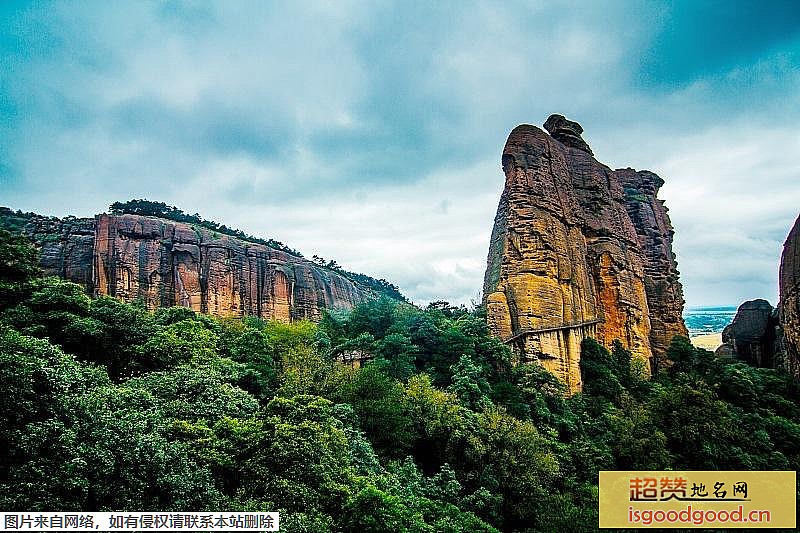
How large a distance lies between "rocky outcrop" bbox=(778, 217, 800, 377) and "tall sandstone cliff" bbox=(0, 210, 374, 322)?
27.2 meters

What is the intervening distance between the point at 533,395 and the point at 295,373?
920 cm

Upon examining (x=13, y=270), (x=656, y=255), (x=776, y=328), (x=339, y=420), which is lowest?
(x=339, y=420)

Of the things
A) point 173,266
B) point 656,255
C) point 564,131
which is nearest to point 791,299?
point 656,255

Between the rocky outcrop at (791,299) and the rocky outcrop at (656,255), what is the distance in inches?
248

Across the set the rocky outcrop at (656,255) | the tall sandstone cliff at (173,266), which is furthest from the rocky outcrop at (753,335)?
the tall sandstone cliff at (173,266)

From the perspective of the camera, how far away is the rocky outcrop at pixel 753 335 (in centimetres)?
3045

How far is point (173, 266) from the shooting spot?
2831 cm

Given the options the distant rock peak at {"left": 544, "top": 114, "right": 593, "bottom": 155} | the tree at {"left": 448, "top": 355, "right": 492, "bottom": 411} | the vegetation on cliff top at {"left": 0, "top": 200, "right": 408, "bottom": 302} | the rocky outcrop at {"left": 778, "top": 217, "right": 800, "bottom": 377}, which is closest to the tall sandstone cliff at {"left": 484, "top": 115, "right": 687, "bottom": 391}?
the distant rock peak at {"left": 544, "top": 114, "right": 593, "bottom": 155}

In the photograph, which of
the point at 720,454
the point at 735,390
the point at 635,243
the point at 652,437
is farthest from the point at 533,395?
the point at 635,243

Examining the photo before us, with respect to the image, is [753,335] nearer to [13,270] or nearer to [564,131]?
[564,131]

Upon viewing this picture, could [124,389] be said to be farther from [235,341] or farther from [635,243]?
[635,243]

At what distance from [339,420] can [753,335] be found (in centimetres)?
3124

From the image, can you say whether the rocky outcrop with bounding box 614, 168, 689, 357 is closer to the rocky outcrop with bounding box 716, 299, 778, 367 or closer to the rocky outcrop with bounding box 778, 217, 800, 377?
the rocky outcrop with bounding box 716, 299, 778, 367

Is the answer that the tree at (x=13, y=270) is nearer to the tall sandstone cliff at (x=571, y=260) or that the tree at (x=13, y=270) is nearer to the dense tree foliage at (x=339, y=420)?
the dense tree foliage at (x=339, y=420)
